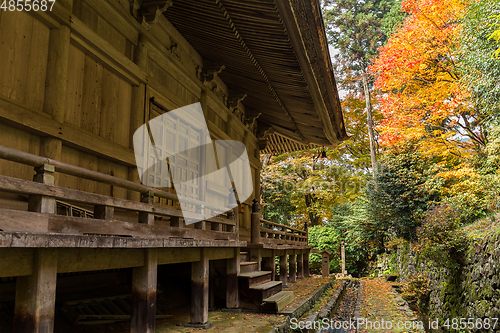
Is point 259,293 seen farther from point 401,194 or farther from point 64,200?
Answer: point 401,194

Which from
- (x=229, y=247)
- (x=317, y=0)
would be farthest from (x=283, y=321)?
(x=317, y=0)

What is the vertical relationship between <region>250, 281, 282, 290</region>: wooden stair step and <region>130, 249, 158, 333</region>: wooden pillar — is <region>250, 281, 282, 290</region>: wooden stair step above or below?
below

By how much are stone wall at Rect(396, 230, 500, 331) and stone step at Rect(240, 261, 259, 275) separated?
15.3ft

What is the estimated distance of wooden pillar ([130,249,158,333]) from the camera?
13.5ft

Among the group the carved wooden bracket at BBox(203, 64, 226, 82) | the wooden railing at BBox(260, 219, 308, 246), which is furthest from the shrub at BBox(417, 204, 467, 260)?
the carved wooden bracket at BBox(203, 64, 226, 82)

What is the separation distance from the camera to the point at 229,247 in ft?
21.7

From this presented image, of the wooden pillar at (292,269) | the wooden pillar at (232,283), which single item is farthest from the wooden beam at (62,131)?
the wooden pillar at (292,269)

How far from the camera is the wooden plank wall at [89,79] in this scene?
11.7ft

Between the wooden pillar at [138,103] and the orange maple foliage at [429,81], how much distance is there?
Answer: 11244 millimetres

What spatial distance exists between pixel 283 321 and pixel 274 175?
1586cm

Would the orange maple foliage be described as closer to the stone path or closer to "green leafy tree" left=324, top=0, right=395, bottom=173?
the stone path

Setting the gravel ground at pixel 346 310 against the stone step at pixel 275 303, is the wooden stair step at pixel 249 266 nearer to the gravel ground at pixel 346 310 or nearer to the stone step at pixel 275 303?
the stone step at pixel 275 303

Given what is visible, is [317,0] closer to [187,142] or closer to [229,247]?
[187,142]

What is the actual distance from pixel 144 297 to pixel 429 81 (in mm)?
14771
